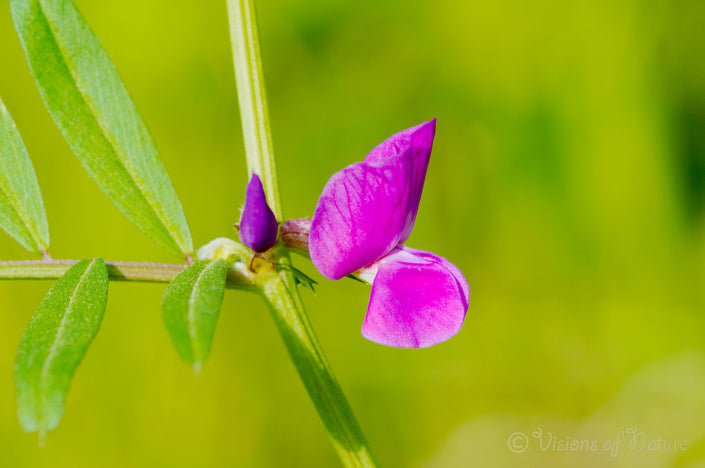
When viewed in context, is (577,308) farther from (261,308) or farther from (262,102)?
(262,102)

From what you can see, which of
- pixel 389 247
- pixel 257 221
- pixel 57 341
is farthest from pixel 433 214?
pixel 57 341

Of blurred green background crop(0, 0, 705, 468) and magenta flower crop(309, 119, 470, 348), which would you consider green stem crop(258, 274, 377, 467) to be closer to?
magenta flower crop(309, 119, 470, 348)

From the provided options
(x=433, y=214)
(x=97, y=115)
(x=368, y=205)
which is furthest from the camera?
(x=433, y=214)

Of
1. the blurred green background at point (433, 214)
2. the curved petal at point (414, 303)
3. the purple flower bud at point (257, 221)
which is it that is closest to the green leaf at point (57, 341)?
the purple flower bud at point (257, 221)

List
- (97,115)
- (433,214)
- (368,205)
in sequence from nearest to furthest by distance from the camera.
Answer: (368,205) < (97,115) < (433,214)

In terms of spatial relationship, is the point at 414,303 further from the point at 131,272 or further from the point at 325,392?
the point at 131,272

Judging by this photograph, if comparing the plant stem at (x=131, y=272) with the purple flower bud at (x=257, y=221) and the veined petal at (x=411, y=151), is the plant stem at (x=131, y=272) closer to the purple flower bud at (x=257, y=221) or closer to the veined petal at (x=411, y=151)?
the purple flower bud at (x=257, y=221)
